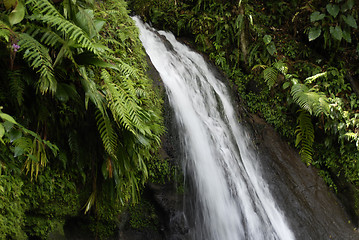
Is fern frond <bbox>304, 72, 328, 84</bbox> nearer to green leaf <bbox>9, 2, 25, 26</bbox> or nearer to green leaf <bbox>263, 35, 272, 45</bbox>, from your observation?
green leaf <bbox>263, 35, 272, 45</bbox>

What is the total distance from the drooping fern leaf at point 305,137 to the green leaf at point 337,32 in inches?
77.0

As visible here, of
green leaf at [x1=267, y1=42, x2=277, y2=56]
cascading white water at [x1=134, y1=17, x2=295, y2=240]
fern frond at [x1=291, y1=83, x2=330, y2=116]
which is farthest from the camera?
green leaf at [x1=267, y1=42, x2=277, y2=56]

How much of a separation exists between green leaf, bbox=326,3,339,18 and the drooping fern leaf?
2463 millimetres

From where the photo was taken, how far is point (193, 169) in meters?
4.38

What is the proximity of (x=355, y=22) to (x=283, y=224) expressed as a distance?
4831 mm

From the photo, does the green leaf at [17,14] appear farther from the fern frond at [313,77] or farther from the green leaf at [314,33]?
the green leaf at [314,33]

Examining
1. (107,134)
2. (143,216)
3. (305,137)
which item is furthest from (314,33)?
(107,134)

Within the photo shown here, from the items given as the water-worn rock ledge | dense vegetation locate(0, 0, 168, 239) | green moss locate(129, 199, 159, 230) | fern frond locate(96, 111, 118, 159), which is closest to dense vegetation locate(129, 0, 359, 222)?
the water-worn rock ledge

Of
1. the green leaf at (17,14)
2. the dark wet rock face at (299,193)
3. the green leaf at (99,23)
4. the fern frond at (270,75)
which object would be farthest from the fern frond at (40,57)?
the fern frond at (270,75)

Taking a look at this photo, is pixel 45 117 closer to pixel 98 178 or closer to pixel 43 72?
pixel 43 72

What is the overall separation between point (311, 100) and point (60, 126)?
4996 millimetres

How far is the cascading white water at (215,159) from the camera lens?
14.2 ft

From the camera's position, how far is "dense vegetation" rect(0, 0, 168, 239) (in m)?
2.42

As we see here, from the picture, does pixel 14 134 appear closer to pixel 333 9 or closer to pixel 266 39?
pixel 266 39
